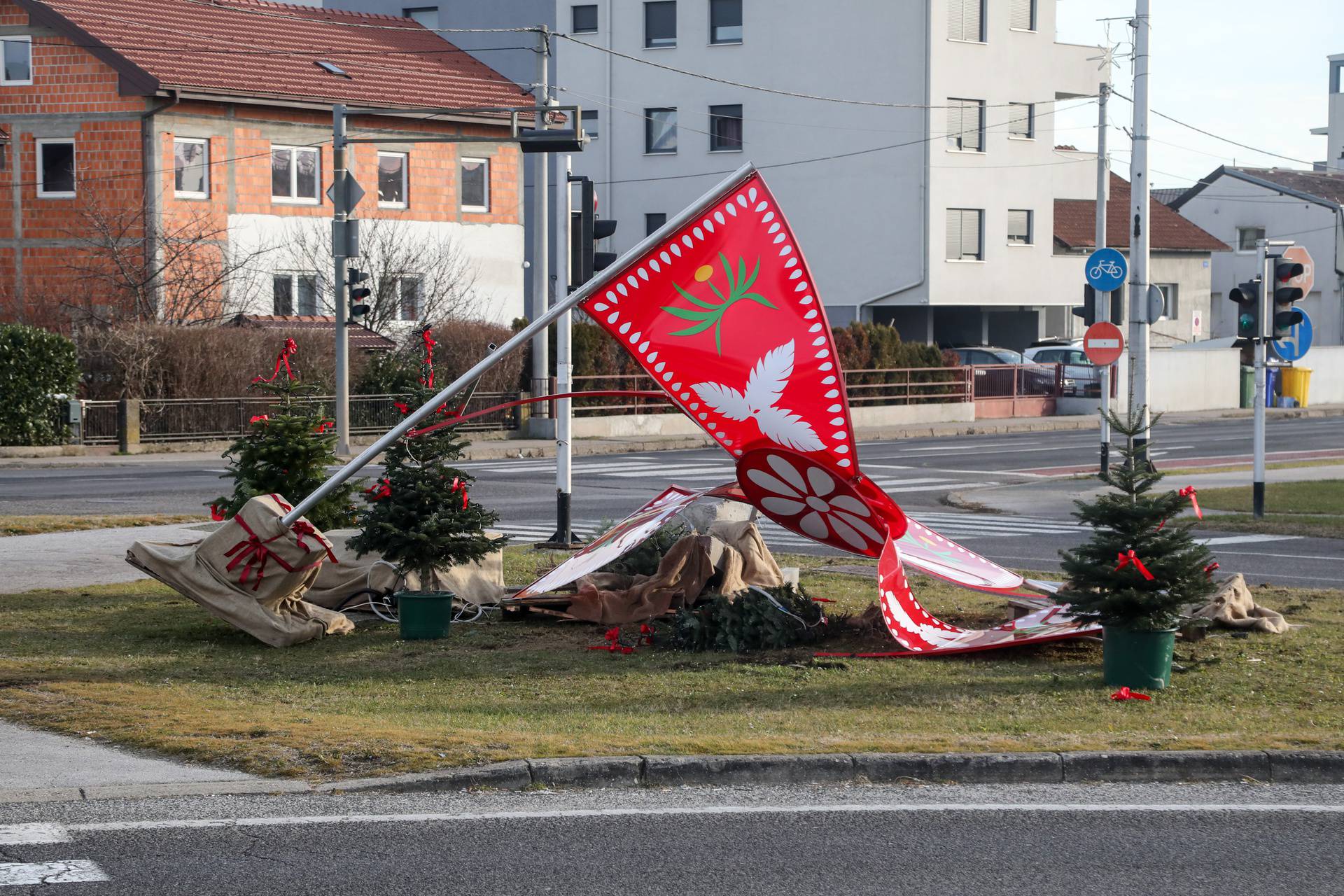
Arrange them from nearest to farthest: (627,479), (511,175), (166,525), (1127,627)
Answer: (1127,627) < (166,525) < (627,479) < (511,175)

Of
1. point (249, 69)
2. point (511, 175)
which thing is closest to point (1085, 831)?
point (249, 69)

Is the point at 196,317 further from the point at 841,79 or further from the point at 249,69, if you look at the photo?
→ the point at 841,79

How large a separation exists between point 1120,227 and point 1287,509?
40327 mm

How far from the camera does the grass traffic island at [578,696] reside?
7.79 m

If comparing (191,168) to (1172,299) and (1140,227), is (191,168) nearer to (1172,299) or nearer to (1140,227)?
(1140,227)

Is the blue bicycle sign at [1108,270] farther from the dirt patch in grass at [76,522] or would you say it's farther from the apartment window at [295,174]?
the apartment window at [295,174]

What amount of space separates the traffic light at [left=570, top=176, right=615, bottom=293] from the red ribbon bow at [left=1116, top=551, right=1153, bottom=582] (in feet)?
20.8

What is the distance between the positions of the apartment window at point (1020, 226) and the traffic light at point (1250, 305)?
34082mm

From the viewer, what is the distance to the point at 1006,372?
150ft

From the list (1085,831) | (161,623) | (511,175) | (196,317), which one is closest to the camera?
(1085,831)

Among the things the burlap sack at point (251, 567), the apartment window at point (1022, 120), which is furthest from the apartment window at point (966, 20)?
the burlap sack at point (251, 567)

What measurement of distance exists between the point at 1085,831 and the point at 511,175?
41.6 metres

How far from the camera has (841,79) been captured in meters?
51.7

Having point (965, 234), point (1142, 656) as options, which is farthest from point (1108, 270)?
point (965, 234)
